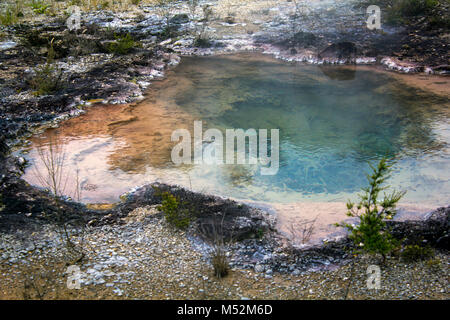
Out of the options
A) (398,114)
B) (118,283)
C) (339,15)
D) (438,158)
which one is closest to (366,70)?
(398,114)

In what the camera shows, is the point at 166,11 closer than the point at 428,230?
No

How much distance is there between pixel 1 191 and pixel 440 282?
543cm

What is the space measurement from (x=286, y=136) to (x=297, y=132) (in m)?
0.28

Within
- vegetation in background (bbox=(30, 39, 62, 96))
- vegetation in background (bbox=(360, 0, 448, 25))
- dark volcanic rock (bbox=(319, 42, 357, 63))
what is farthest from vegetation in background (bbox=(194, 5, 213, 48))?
vegetation in background (bbox=(360, 0, 448, 25))

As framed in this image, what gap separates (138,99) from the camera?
9.02m

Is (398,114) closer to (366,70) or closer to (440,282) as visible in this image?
(366,70)

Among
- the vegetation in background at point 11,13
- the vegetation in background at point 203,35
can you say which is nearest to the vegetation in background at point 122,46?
the vegetation in background at point 203,35

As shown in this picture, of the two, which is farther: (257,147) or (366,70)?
(366,70)

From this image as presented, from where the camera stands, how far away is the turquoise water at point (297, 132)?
5.66 m

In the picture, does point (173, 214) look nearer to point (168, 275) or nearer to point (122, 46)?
point (168, 275)

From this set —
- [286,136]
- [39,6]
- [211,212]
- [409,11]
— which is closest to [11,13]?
[39,6]

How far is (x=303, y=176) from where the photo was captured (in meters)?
5.91

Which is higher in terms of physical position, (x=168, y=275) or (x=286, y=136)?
(x=286, y=136)

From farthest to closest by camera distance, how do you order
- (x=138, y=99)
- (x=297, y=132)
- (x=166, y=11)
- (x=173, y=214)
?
(x=166, y=11) → (x=138, y=99) → (x=297, y=132) → (x=173, y=214)
